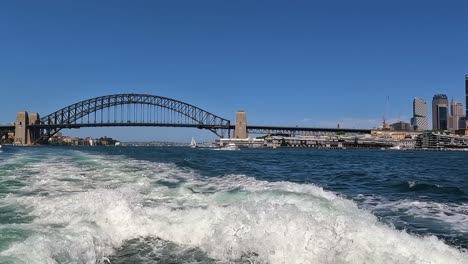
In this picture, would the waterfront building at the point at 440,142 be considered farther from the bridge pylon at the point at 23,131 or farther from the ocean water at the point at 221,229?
the ocean water at the point at 221,229

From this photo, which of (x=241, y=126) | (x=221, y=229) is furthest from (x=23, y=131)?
(x=221, y=229)

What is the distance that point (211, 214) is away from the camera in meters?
7.33

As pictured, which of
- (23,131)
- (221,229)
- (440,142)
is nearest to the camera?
(221,229)

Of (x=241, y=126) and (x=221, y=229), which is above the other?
(x=241, y=126)

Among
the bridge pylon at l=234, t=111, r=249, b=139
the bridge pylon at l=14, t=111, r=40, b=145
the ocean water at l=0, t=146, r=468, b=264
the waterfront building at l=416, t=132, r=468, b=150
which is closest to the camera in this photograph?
the ocean water at l=0, t=146, r=468, b=264

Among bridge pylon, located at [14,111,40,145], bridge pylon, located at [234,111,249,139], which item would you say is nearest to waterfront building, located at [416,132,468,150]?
bridge pylon, located at [234,111,249,139]

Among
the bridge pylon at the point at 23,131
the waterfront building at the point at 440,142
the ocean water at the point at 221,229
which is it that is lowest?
the waterfront building at the point at 440,142

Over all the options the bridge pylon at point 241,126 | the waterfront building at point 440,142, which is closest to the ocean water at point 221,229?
the bridge pylon at point 241,126

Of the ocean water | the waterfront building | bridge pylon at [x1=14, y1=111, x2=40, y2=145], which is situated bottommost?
the waterfront building

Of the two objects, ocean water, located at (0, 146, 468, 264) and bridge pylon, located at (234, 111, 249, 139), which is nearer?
ocean water, located at (0, 146, 468, 264)

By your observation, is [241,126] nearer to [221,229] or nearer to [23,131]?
[23,131]

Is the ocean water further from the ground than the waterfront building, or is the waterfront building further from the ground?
the ocean water

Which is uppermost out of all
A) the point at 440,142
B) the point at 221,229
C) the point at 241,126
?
the point at 241,126

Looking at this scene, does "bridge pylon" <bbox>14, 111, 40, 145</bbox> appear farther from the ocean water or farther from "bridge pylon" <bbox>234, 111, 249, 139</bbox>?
the ocean water
